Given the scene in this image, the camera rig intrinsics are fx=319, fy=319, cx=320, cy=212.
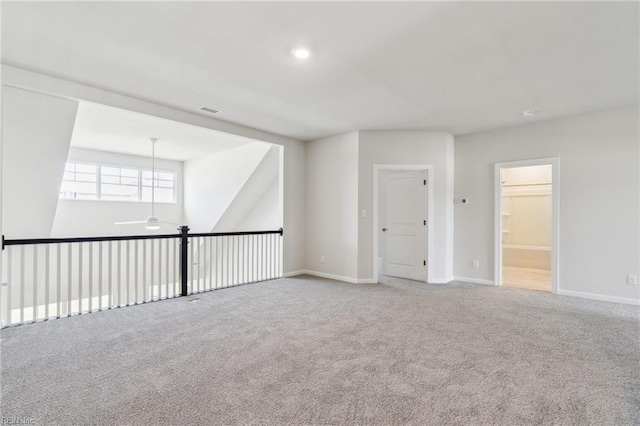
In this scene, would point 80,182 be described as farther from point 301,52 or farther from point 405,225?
point 405,225

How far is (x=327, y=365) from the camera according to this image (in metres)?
2.41

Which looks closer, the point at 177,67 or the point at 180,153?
the point at 177,67

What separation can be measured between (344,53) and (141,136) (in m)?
4.91

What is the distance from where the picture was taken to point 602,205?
4344 millimetres

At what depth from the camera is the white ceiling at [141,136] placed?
489cm

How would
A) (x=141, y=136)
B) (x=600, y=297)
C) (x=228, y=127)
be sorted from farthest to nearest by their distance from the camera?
1. (x=141, y=136)
2. (x=228, y=127)
3. (x=600, y=297)

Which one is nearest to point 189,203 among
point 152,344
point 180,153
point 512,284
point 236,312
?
point 180,153

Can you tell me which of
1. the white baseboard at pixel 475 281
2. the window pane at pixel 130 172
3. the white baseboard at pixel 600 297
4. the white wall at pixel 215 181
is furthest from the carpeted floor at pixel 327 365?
the window pane at pixel 130 172

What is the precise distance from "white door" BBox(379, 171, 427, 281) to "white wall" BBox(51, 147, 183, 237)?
5800 mm

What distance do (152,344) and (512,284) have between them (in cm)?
542

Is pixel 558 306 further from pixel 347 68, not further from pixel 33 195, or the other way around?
pixel 33 195

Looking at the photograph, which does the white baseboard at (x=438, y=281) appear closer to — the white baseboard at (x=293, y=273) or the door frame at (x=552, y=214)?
the door frame at (x=552, y=214)

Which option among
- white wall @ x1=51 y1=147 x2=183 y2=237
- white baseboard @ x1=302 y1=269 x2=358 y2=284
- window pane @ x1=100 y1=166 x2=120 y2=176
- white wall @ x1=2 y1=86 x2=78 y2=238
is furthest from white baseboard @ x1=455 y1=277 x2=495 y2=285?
window pane @ x1=100 y1=166 x2=120 y2=176

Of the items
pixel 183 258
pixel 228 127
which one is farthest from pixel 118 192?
pixel 228 127
